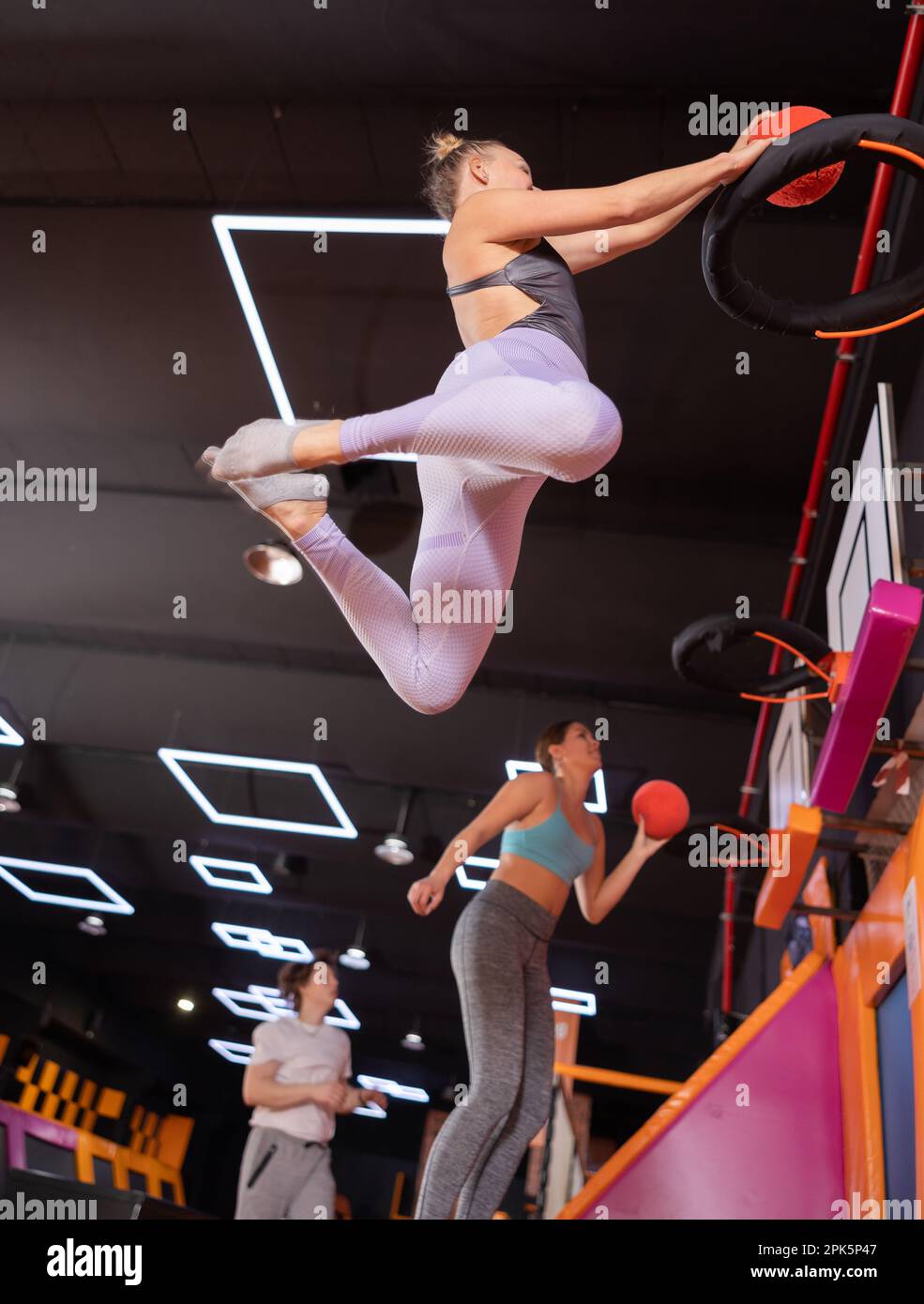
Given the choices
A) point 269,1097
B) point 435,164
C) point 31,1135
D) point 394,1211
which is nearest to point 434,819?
point 269,1097

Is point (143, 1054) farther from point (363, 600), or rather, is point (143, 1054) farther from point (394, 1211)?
point (363, 600)

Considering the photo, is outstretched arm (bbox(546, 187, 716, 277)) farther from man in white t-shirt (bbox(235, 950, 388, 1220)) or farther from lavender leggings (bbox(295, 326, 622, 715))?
man in white t-shirt (bbox(235, 950, 388, 1220))

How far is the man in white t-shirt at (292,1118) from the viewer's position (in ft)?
9.95

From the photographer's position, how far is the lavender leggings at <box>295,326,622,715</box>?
4.41ft

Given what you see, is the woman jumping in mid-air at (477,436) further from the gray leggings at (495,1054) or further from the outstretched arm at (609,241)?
the gray leggings at (495,1054)

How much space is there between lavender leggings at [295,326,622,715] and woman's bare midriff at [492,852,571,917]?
3.18 feet

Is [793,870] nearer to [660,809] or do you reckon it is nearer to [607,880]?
[660,809]

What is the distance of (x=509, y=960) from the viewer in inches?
90.3

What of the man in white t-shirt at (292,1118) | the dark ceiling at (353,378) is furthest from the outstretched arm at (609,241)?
the man in white t-shirt at (292,1118)

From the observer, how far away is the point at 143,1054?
13.0 metres

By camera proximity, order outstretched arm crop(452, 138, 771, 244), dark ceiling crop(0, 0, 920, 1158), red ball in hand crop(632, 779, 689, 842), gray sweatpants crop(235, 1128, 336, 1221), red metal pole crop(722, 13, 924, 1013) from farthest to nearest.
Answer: dark ceiling crop(0, 0, 920, 1158) < gray sweatpants crop(235, 1128, 336, 1221) < red ball in hand crop(632, 779, 689, 842) < red metal pole crop(722, 13, 924, 1013) < outstretched arm crop(452, 138, 771, 244)

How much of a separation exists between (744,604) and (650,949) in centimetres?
430

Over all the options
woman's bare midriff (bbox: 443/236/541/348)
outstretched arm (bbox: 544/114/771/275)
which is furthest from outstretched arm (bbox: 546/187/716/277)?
woman's bare midriff (bbox: 443/236/541/348)

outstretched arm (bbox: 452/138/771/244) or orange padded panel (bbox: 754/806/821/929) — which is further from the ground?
outstretched arm (bbox: 452/138/771/244)
